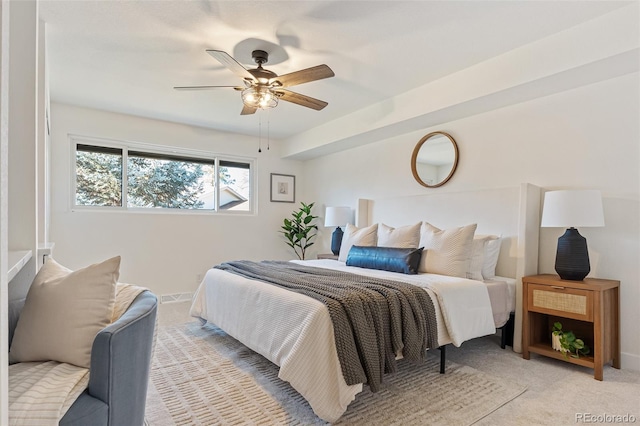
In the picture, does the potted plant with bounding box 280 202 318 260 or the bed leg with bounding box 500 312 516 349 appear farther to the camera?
the potted plant with bounding box 280 202 318 260

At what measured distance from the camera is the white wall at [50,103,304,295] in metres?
4.14

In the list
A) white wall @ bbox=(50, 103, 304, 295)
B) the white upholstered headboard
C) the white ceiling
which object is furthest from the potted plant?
the white ceiling

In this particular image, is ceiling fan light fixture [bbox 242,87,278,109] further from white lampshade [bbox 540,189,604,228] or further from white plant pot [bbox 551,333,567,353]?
white plant pot [bbox 551,333,567,353]

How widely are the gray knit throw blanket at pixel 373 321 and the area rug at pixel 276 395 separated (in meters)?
0.21

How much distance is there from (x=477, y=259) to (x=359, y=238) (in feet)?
4.14

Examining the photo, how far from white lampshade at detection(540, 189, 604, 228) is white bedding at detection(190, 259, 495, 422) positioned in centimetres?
76

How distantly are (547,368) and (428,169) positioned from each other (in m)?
2.28

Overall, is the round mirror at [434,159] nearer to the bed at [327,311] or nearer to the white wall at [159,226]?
the bed at [327,311]

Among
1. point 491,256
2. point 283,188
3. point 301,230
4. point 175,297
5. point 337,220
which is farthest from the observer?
point 283,188

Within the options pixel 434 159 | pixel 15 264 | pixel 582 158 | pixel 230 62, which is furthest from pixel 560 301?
pixel 15 264

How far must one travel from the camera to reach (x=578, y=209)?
2.48 m

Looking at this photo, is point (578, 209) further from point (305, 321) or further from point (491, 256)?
point (305, 321)

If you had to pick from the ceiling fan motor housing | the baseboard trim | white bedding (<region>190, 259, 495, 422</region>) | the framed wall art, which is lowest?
the baseboard trim

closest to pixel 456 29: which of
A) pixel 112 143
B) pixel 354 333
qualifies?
pixel 354 333
